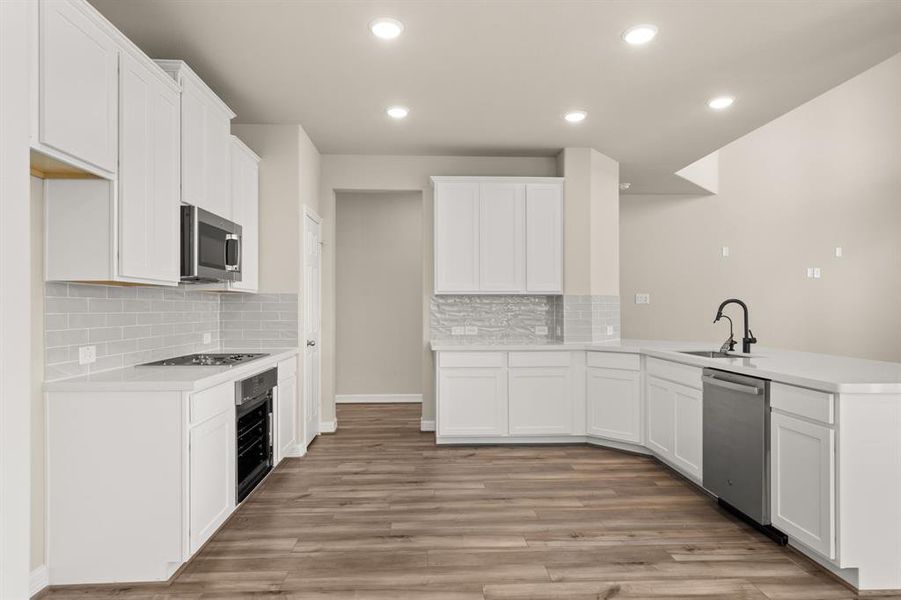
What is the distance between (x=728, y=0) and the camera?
9.05 ft

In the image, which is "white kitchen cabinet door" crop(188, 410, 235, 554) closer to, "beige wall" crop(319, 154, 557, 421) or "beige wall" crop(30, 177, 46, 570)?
"beige wall" crop(30, 177, 46, 570)

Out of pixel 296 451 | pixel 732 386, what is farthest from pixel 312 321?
pixel 732 386

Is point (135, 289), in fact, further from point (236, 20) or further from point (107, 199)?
point (236, 20)

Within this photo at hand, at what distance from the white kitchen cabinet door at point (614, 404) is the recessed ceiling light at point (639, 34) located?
2642 mm

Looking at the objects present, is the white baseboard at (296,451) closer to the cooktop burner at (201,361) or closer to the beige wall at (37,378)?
the cooktop burner at (201,361)

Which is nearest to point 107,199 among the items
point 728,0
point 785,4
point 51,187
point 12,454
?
point 51,187

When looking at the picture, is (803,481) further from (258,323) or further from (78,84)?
(258,323)

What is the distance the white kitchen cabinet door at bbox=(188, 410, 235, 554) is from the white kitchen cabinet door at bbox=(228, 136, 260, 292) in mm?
1272

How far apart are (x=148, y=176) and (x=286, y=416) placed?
2149 millimetres

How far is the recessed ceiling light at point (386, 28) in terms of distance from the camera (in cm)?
294

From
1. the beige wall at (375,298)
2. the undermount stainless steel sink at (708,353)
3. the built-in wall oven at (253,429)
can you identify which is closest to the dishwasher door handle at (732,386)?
the undermount stainless steel sink at (708,353)

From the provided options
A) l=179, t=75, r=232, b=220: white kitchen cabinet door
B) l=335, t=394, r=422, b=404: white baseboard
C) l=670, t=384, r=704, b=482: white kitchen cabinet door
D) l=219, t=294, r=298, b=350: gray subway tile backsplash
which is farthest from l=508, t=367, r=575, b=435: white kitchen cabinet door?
l=179, t=75, r=232, b=220: white kitchen cabinet door

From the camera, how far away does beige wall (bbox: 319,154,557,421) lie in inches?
217

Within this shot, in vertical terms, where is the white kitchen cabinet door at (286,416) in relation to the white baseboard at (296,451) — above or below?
above
